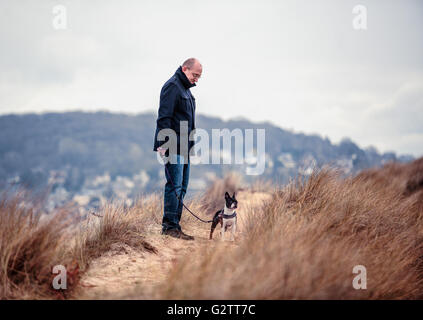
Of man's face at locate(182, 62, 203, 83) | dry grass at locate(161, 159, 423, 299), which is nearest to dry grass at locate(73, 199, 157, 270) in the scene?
dry grass at locate(161, 159, 423, 299)

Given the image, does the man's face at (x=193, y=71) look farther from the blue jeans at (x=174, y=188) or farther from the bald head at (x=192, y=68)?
the blue jeans at (x=174, y=188)

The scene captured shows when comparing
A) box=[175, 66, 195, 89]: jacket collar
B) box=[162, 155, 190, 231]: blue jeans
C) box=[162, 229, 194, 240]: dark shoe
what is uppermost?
box=[175, 66, 195, 89]: jacket collar

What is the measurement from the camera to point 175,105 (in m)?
4.67

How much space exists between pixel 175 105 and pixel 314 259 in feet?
9.22

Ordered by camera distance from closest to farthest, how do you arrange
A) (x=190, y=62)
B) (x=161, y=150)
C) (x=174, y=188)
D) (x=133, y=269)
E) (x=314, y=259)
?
(x=314, y=259)
(x=133, y=269)
(x=161, y=150)
(x=174, y=188)
(x=190, y=62)

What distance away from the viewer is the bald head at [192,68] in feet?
15.6

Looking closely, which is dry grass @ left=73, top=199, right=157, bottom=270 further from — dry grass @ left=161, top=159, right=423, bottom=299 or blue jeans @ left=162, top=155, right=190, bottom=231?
dry grass @ left=161, top=159, right=423, bottom=299

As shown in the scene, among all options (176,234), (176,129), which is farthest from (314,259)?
(176,129)

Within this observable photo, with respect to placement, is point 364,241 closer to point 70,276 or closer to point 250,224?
point 250,224

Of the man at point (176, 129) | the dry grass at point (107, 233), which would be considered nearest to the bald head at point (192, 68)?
the man at point (176, 129)

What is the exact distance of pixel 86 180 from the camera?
182 meters

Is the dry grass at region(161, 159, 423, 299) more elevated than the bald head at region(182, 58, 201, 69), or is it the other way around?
the bald head at region(182, 58, 201, 69)

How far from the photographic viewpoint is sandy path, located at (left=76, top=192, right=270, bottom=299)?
2967 mm

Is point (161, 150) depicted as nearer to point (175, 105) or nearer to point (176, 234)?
point (175, 105)
